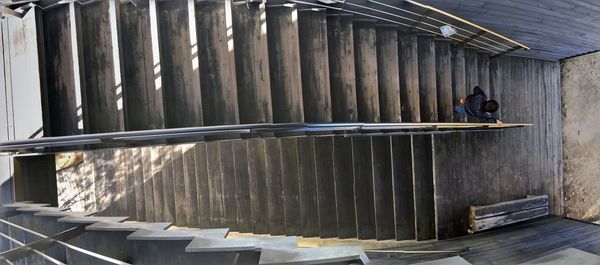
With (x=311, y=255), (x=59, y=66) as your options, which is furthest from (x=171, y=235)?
(x=59, y=66)

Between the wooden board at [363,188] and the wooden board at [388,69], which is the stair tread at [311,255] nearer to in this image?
the wooden board at [388,69]

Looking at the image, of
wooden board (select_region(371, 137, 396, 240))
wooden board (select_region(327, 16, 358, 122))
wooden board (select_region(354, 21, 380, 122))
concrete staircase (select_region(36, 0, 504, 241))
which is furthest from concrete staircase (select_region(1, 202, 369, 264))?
wooden board (select_region(371, 137, 396, 240))

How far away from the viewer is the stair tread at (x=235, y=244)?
1717 millimetres

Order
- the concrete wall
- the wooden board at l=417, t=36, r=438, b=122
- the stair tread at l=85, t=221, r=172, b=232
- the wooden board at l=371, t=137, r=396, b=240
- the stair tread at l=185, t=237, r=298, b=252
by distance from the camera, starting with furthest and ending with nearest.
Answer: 1. the wooden board at l=371, t=137, r=396, b=240
2. the wooden board at l=417, t=36, r=438, b=122
3. the concrete wall
4. the stair tread at l=85, t=221, r=172, b=232
5. the stair tread at l=185, t=237, r=298, b=252

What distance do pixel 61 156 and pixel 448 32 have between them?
608 cm

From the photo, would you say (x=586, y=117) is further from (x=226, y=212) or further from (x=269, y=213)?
(x=226, y=212)

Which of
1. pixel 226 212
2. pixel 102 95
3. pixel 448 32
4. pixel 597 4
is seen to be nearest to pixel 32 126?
pixel 102 95

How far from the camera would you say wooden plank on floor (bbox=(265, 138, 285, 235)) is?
4980mm

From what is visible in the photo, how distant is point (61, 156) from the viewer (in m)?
5.24

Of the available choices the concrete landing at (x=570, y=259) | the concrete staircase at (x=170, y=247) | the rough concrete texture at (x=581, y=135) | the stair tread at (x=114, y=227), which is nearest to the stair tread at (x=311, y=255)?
the concrete staircase at (x=170, y=247)

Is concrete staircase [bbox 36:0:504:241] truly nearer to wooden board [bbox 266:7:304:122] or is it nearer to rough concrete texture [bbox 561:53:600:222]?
wooden board [bbox 266:7:304:122]

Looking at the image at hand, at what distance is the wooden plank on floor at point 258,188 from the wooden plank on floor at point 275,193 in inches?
2.7

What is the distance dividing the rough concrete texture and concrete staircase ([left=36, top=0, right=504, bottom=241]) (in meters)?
1.63

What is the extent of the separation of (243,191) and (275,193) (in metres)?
0.53
